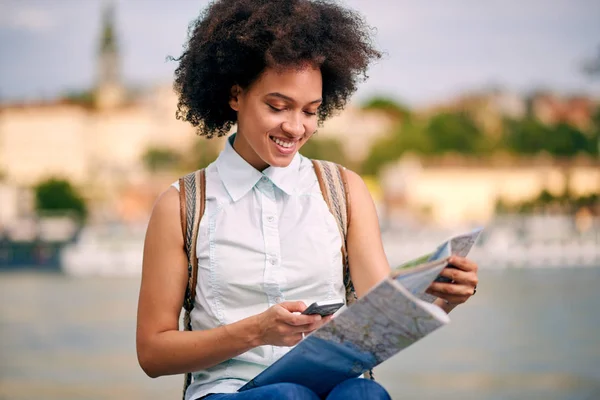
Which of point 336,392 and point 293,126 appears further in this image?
point 293,126

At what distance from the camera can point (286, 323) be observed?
1393mm

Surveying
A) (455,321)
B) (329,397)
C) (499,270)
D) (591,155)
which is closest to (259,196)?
(329,397)

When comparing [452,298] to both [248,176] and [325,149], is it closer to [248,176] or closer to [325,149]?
[248,176]

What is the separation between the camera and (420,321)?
4.18 ft

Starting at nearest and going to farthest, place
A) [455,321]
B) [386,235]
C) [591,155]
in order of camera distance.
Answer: [455,321] → [386,235] → [591,155]

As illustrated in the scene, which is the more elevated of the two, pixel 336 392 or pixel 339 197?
pixel 339 197

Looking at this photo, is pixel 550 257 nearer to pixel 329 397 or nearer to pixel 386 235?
pixel 386 235

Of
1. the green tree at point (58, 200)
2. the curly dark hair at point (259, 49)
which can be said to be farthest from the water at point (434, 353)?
the green tree at point (58, 200)

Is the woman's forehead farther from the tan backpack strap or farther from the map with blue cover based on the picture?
the map with blue cover

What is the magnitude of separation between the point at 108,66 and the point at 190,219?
6777 centimetres

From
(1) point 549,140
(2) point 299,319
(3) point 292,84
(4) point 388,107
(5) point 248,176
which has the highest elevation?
(4) point 388,107

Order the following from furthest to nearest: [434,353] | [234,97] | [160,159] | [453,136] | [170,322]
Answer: [160,159] < [453,136] < [434,353] < [234,97] < [170,322]

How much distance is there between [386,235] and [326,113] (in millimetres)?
37433

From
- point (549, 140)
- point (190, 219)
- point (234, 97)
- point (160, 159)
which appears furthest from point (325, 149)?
point (190, 219)
